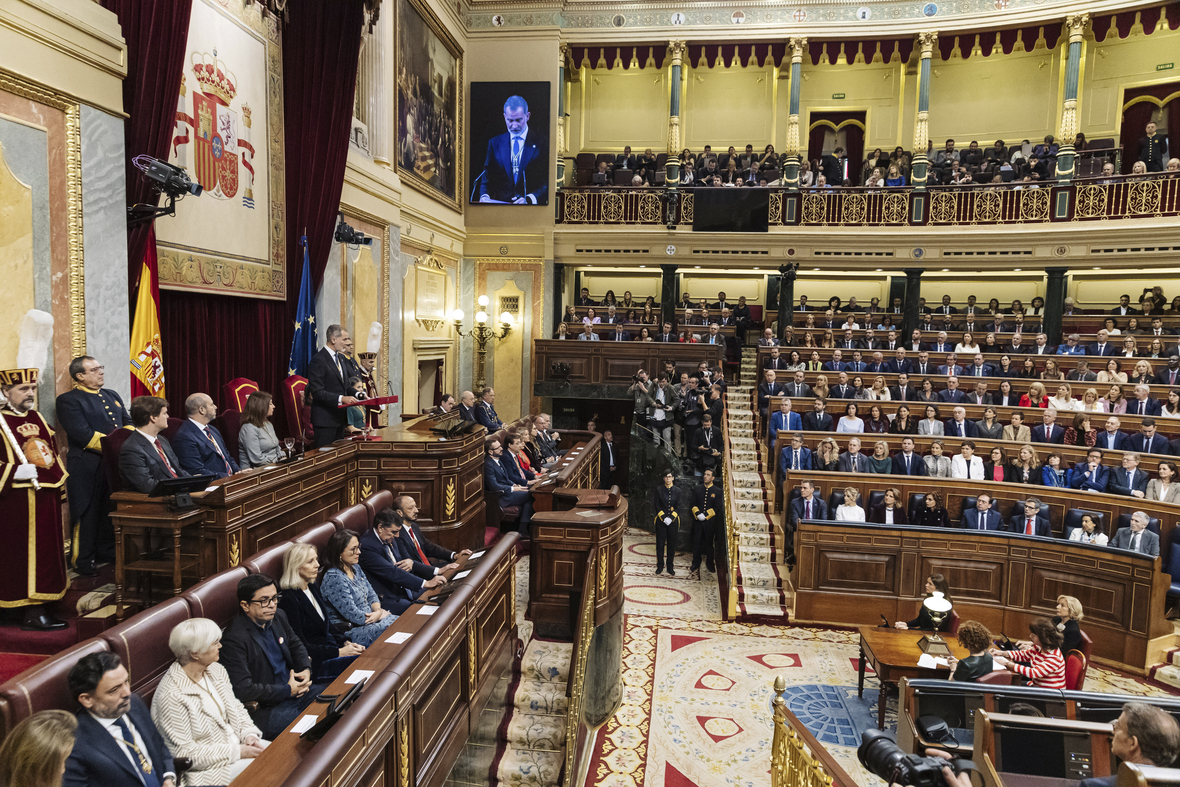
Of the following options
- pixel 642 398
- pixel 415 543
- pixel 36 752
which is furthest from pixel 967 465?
pixel 36 752

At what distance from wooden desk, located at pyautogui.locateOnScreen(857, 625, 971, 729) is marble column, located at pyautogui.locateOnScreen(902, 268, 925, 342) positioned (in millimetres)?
9261

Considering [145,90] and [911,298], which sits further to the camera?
[911,298]

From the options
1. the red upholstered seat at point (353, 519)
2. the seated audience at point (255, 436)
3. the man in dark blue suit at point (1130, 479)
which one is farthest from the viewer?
the man in dark blue suit at point (1130, 479)

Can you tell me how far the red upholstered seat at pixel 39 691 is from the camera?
2.06 m

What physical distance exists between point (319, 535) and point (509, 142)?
37.8ft

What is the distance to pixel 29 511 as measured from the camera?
3525 millimetres

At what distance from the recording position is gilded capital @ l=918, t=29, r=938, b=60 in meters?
13.6

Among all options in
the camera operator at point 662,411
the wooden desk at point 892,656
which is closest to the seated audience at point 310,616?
the wooden desk at point 892,656

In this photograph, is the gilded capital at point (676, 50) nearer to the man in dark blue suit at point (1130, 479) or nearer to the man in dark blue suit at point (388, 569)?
the man in dark blue suit at point (1130, 479)

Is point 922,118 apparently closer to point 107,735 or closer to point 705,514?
point 705,514

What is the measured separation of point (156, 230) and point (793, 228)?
1174 cm

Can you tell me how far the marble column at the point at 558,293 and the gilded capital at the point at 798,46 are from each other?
6441 millimetres

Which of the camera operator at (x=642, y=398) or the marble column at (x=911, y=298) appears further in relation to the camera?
the marble column at (x=911, y=298)

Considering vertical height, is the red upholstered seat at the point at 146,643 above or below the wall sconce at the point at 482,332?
below
